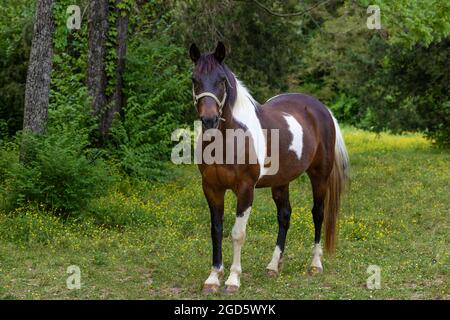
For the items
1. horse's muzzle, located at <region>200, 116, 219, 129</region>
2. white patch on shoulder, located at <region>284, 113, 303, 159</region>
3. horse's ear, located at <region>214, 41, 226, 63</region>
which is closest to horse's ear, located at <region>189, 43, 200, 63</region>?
horse's ear, located at <region>214, 41, 226, 63</region>

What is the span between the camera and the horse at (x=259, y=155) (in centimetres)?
716

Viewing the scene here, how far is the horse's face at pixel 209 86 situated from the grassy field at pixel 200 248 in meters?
1.84

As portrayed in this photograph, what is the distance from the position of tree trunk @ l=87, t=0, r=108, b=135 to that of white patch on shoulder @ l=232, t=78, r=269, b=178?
651 centimetres

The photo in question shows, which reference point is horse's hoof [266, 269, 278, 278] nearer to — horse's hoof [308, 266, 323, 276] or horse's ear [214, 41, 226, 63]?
horse's hoof [308, 266, 323, 276]

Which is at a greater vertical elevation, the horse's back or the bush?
the horse's back

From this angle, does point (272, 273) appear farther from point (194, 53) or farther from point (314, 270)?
point (194, 53)

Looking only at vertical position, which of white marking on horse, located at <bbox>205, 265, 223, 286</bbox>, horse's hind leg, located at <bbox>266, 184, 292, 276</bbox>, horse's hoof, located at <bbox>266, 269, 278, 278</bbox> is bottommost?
horse's hoof, located at <bbox>266, 269, 278, 278</bbox>

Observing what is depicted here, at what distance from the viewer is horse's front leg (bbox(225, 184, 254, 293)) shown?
748cm

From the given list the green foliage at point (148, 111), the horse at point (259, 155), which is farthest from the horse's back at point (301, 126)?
the green foliage at point (148, 111)

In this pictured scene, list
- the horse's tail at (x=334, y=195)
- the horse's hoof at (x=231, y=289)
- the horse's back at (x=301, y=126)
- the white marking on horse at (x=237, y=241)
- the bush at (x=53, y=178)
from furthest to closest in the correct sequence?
the bush at (x=53, y=178)
the horse's tail at (x=334, y=195)
the horse's back at (x=301, y=126)
the white marking on horse at (x=237, y=241)
the horse's hoof at (x=231, y=289)

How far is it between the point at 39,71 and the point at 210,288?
18.0ft

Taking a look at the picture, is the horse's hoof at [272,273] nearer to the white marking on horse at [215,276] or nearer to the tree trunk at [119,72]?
the white marking on horse at [215,276]

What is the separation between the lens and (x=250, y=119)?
301 inches

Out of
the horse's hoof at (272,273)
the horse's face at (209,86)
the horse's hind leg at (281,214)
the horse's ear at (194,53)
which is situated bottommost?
the horse's hoof at (272,273)
